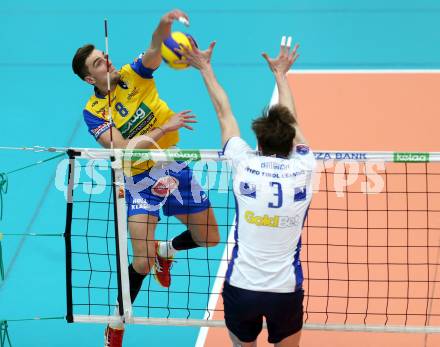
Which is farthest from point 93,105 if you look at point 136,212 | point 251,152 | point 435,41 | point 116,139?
point 435,41

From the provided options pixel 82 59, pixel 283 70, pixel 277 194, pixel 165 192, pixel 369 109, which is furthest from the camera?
→ pixel 369 109

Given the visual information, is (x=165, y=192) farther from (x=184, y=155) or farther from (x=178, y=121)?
(x=184, y=155)

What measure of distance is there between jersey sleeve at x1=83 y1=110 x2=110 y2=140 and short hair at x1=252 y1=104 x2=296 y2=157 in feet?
5.25

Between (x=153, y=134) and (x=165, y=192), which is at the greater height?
(x=153, y=134)

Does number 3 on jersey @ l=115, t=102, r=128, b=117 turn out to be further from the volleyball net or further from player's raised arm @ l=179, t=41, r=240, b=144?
player's raised arm @ l=179, t=41, r=240, b=144

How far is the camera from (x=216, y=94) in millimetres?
4742

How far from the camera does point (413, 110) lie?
919 cm

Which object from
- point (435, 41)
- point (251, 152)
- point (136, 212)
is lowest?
point (136, 212)

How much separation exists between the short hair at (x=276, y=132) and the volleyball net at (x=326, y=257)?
0.48 metres

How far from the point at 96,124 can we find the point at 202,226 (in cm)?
114

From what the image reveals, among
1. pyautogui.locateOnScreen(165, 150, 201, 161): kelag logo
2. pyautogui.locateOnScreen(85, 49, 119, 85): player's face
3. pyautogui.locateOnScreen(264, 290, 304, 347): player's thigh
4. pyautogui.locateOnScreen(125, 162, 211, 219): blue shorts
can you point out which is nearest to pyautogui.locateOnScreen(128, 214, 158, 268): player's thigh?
pyautogui.locateOnScreen(125, 162, 211, 219): blue shorts

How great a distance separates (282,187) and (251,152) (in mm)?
338

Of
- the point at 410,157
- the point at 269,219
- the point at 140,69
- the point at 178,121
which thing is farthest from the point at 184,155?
the point at 410,157

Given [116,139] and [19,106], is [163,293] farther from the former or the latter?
[19,106]
